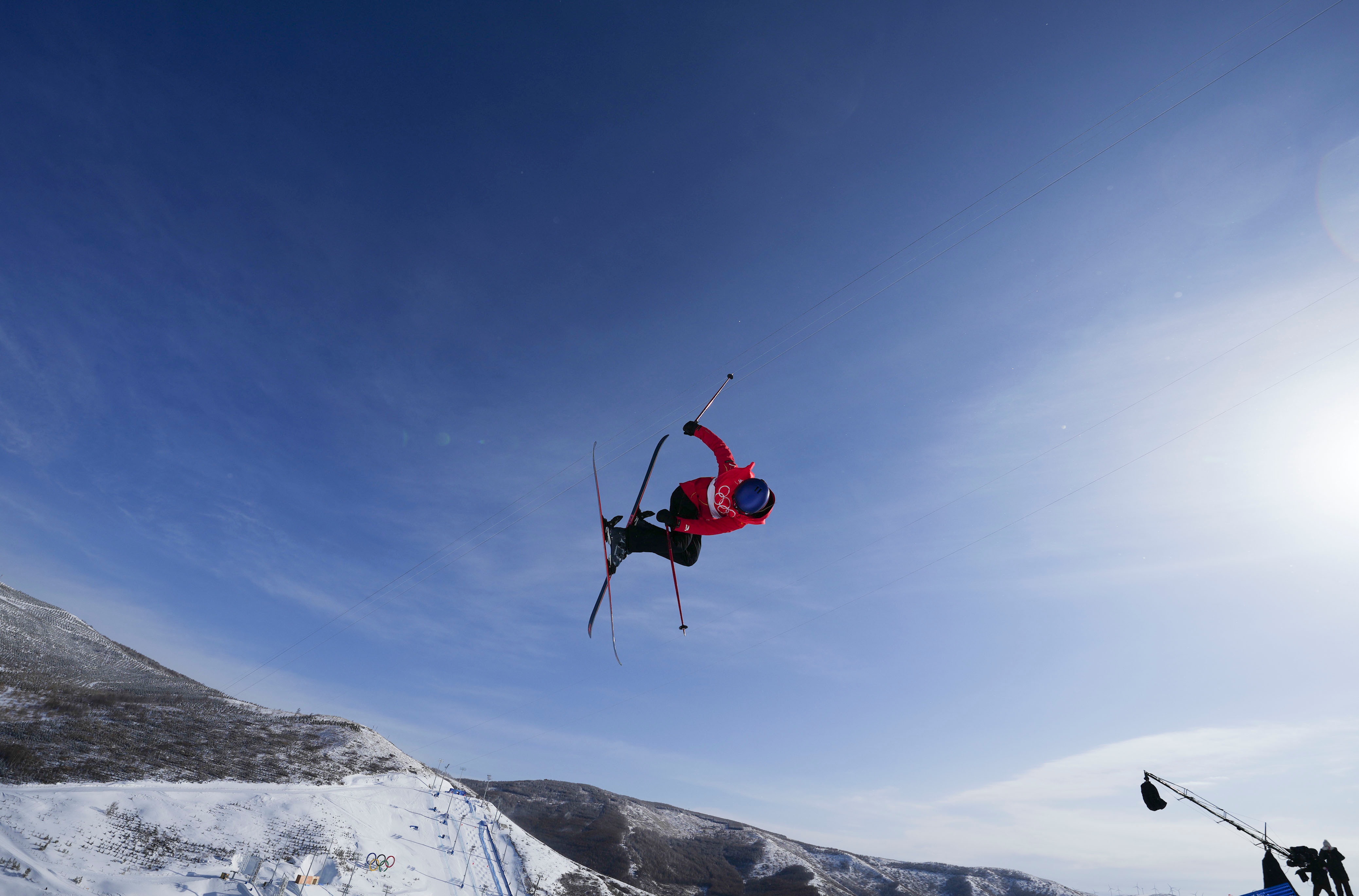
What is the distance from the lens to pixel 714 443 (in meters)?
10.7

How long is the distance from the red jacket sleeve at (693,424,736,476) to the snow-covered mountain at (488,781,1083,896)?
85.4 meters

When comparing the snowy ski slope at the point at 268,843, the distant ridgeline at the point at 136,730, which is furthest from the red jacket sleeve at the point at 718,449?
the distant ridgeline at the point at 136,730

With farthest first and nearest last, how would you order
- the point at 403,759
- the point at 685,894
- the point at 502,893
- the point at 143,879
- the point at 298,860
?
the point at 685,894 < the point at 403,759 < the point at 502,893 < the point at 298,860 < the point at 143,879

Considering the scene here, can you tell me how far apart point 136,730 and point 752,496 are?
65.3m

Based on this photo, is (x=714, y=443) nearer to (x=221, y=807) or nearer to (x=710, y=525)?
(x=710, y=525)

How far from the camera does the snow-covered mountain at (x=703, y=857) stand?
84688 mm

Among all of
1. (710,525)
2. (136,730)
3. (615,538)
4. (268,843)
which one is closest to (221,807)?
(268,843)

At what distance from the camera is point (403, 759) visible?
61.2 m

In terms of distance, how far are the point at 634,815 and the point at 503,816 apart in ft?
205

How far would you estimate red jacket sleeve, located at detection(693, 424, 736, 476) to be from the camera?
34.0 ft

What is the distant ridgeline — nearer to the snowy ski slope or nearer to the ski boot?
the snowy ski slope

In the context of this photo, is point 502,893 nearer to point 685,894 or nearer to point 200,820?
point 200,820

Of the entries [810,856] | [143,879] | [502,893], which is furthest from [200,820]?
[810,856]

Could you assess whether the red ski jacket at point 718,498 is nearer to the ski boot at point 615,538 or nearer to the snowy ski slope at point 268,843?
the ski boot at point 615,538
